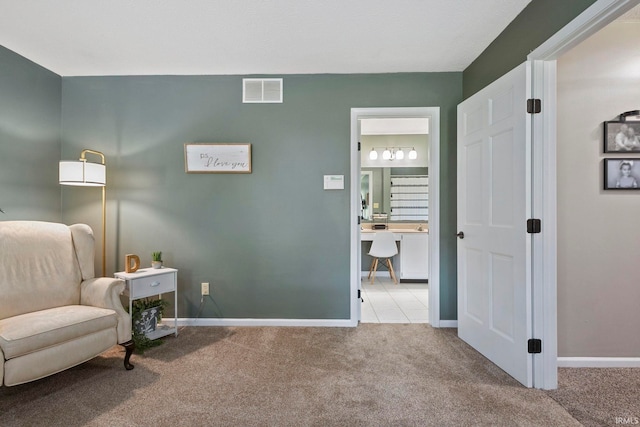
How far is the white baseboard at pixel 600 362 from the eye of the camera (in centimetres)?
196

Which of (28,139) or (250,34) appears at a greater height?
(250,34)

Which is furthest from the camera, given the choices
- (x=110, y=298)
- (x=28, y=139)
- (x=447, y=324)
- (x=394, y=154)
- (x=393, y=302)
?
(x=394, y=154)

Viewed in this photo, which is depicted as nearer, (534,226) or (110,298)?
(534,226)

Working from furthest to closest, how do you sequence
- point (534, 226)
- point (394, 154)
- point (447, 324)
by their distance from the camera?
1. point (394, 154)
2. point (447, 324)
3. point (534, 226)

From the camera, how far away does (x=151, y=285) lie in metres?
2.33

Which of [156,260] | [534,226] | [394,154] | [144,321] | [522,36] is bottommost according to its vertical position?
[144,321]

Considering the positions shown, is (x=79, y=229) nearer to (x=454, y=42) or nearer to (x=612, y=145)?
(x=454, y=42)

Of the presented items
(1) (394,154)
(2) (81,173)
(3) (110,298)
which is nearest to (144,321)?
(3) (110,298)

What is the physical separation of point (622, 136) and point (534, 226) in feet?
3.32

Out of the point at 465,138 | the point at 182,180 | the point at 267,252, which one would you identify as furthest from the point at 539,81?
the point at 182,180

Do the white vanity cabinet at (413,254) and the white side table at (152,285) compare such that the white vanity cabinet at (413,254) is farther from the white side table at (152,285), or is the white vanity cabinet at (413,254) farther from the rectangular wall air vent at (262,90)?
the white side table at (152,285)

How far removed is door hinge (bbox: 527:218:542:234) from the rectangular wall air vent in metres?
2.29

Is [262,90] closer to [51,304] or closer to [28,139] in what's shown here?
[28,139]

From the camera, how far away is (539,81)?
1.73m
